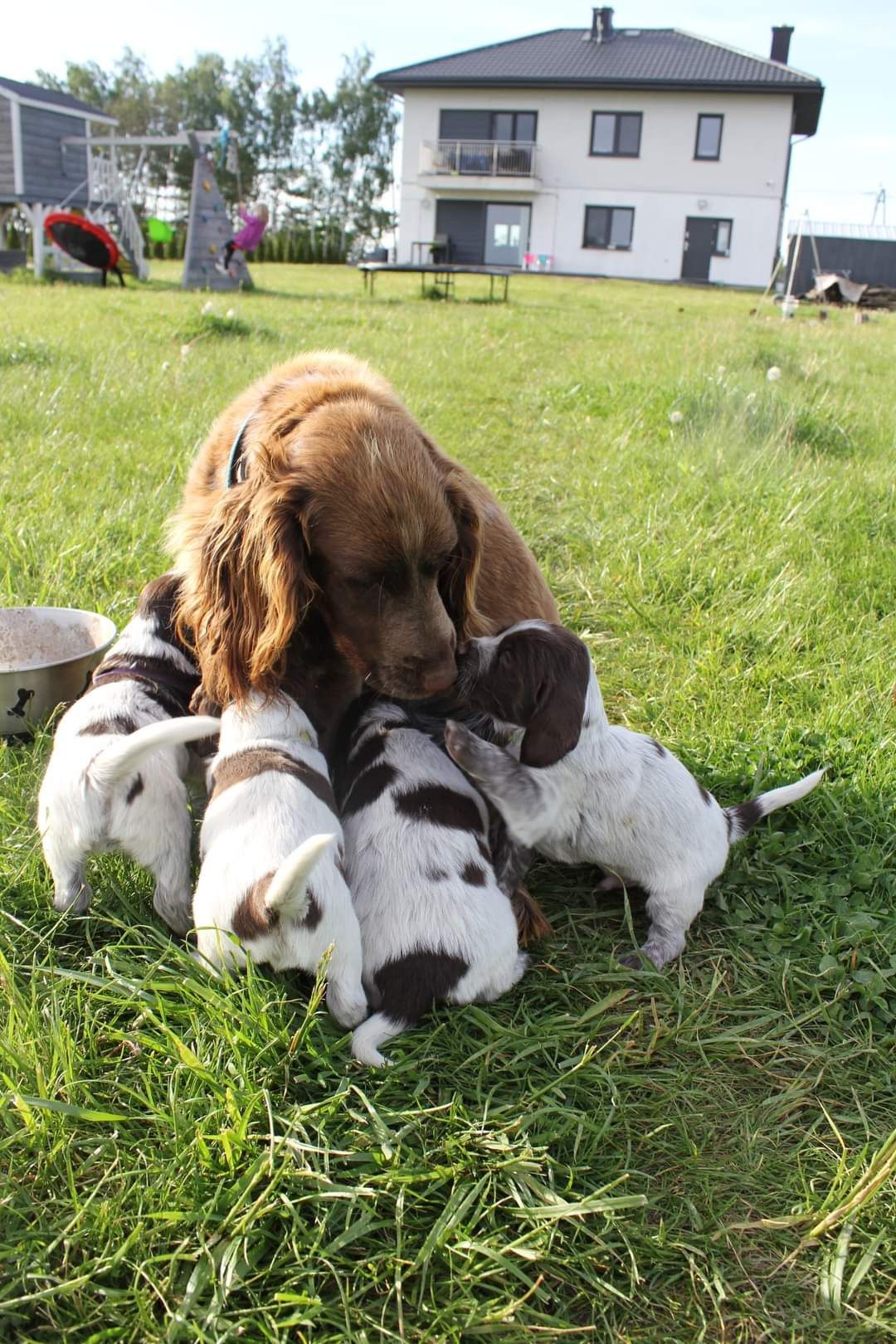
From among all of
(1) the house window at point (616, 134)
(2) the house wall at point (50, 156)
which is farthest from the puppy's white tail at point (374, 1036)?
(1) the house window at point (616, 134)

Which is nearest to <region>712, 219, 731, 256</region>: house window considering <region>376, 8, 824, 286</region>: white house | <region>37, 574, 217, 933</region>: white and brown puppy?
<region>376, 8, 824, 286</region>: white house

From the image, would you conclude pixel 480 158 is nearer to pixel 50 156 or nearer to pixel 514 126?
pixel 514 126

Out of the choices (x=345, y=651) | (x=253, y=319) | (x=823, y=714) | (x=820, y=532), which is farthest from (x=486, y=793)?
(x=253, y=319)

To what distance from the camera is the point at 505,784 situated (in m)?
2.81

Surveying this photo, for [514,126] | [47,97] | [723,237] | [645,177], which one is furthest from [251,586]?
[514,126]

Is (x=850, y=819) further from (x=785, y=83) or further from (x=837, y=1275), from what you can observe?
(x=785, y=83)

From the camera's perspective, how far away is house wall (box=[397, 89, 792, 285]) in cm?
4362

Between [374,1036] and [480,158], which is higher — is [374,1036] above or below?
below

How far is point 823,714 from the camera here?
3781 mm

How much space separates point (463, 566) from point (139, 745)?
4.36ft

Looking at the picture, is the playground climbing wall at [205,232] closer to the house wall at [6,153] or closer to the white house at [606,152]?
the house wall at [6,153]

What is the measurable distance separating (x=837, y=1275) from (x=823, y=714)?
87.4 inches

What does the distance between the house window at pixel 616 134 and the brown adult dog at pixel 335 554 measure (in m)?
48.2

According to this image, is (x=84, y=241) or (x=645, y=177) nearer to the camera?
(x=84, y=241)
